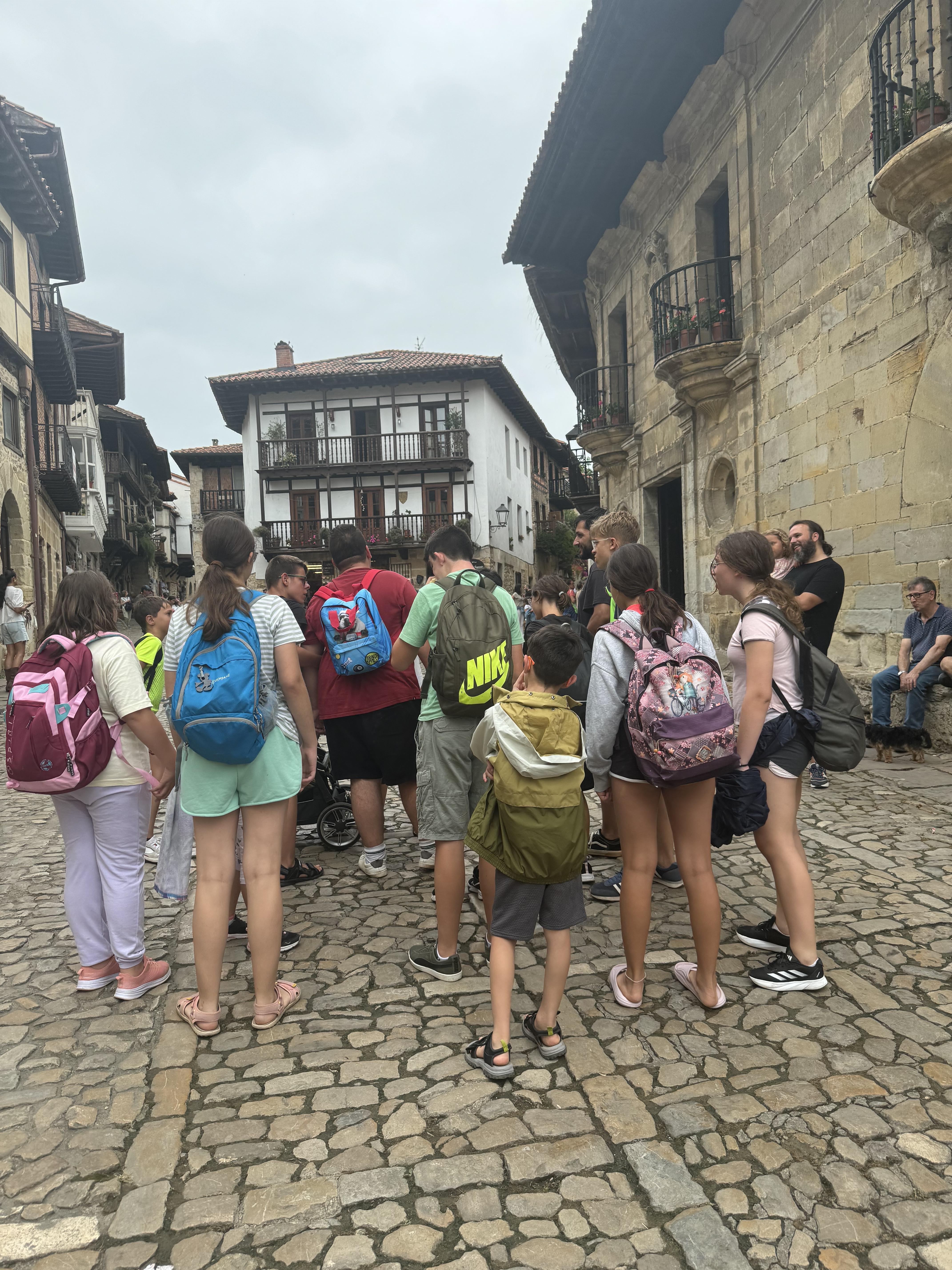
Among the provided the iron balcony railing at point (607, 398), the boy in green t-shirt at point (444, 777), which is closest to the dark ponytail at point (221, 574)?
the boy in green t-shirt at point (444, 777)

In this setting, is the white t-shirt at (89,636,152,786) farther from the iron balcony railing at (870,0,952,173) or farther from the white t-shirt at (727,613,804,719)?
the iron balcony railing at (870,0,952,173)

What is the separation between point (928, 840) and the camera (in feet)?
16.2

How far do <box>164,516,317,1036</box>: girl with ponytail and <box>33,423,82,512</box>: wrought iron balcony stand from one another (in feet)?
61.2

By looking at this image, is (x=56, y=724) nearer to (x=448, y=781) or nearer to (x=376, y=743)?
(x=448, y=781)

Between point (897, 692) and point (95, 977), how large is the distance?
6674 mm

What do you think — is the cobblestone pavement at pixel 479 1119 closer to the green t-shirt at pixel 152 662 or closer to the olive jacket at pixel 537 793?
the olive jacket at pixel 537 793

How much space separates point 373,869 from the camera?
184 inches

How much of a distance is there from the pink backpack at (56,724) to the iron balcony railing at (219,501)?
124 feet

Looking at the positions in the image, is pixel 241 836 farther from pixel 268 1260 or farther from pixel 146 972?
pixel 268 1260

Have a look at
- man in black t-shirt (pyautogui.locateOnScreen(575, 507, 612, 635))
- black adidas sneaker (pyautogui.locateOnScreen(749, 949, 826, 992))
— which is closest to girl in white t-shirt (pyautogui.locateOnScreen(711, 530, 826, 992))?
black adidas sneaker (pyautogui.locateOnScreen(749, 949, 826, 992))

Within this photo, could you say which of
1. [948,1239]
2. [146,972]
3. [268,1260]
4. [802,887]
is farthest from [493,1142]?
[146,972]

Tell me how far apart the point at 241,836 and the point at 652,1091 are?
2305mm

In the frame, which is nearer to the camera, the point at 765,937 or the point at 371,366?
the point at 765,937

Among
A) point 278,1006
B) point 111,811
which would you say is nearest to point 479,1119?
point 278,1006
